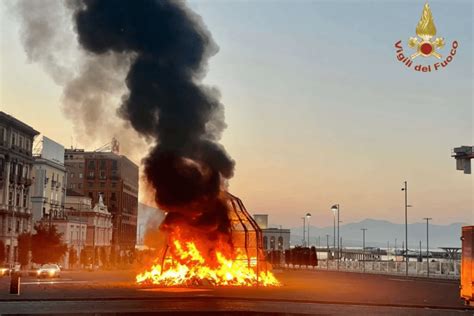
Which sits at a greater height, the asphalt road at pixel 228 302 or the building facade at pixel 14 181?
the building facade at pixel 14 181

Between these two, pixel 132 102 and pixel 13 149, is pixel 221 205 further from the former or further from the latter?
pixel 13 149

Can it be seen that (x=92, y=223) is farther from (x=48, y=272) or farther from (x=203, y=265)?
(x=203, y=265)

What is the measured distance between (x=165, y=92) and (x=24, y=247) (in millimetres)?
55643

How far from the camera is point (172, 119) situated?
45812 mm

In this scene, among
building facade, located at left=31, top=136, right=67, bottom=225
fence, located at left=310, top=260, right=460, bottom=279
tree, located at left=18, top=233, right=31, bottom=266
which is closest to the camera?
fence, located at left=310, top=260, right=460, bottom=279

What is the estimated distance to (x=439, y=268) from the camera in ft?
243

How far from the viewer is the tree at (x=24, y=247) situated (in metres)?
92.2

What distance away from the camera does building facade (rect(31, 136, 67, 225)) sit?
11056 cm

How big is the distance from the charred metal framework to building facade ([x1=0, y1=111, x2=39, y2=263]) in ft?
168

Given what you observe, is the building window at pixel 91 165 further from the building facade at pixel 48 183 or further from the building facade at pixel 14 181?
the building facade at pixel 14 181

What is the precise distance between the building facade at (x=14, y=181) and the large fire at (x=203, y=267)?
51.5 metres

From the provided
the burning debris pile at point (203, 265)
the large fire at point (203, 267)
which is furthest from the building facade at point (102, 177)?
the large fire at point (203, 267)

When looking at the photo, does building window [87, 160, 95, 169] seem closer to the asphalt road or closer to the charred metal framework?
the charred metal framework

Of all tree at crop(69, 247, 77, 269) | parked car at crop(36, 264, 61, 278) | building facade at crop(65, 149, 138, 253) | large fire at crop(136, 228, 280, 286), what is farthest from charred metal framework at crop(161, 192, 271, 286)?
building facade at crop(65, 149, 138, 253)
